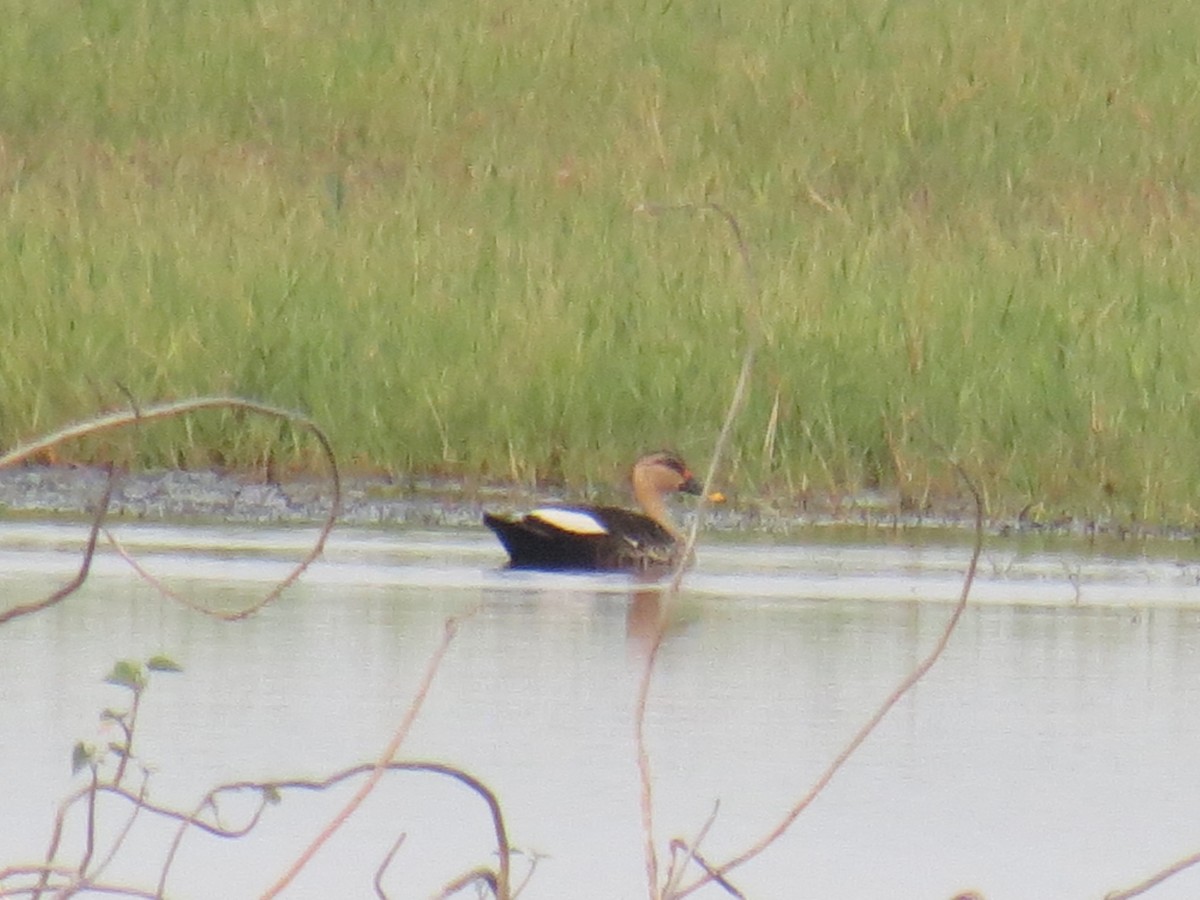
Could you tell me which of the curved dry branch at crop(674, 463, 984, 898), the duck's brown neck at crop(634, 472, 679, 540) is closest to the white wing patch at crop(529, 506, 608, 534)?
the duck's brown neck at crop(634, 472, 679, 540)

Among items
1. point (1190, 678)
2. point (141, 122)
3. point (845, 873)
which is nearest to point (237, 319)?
point (1190, 678)

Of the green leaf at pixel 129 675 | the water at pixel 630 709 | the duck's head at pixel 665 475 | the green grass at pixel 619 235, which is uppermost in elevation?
the green grass at pixel 619 235

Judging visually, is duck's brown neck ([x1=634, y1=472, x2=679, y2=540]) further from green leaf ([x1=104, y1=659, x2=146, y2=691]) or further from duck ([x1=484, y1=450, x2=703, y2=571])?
green leaf ([x1=104, y1=659, x2=146, y2=691])

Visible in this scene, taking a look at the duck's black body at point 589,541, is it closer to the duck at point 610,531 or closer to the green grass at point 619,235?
the duck at point 610,531

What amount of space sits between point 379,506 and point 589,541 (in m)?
0.93

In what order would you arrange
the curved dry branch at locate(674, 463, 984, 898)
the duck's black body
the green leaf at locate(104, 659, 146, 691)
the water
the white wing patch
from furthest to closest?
the white wing patch, the duck's black body, the water, the green leaf at locate(104, 659, 146, 691), the curved dry branch at locate(674, 463, 984, 898)

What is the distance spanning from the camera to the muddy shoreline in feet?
32.2

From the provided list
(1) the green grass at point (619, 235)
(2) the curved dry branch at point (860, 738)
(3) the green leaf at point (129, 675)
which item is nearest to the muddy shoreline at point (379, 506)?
(1) the green grass at point (619, 235)

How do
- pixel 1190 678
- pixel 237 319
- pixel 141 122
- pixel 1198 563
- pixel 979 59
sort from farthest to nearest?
pixel 979 59
pixel 141 122
pixel 237 319
pixel 1198 563
pixel 1190 678

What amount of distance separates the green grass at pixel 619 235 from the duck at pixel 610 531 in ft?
0.97

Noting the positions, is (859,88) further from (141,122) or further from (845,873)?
(845,873)

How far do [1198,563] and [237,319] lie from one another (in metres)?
3.37

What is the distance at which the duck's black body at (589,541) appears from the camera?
892cm

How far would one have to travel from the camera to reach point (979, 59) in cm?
1942
